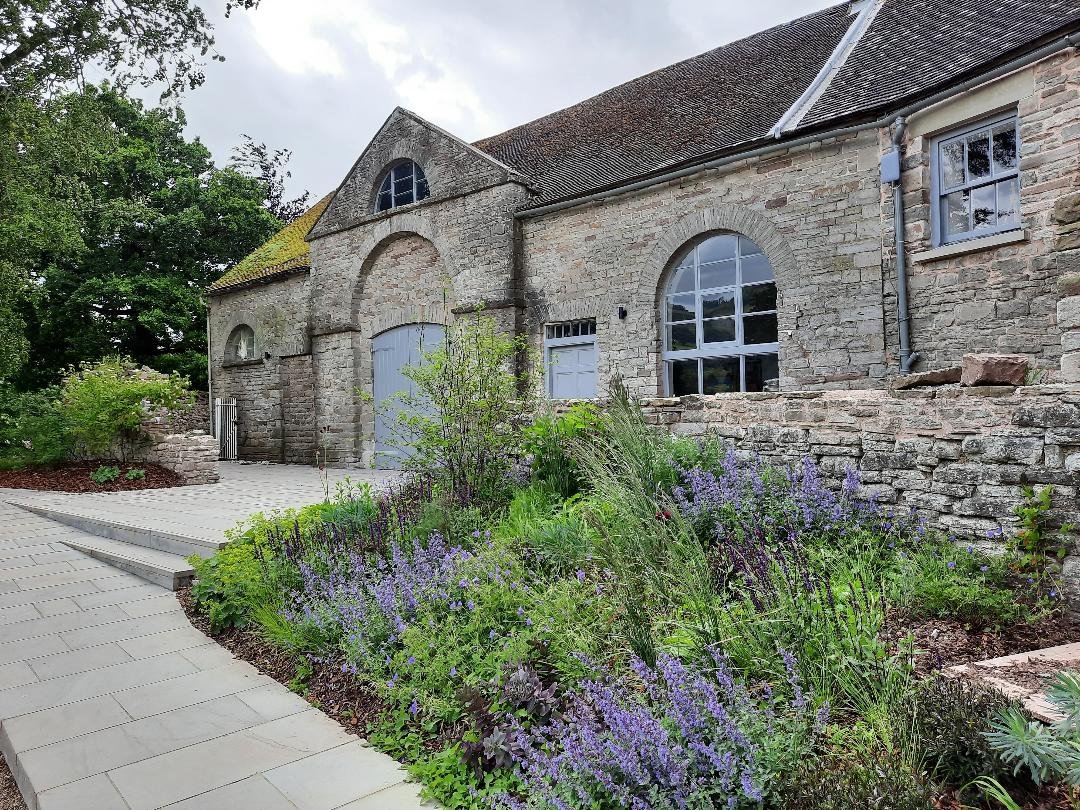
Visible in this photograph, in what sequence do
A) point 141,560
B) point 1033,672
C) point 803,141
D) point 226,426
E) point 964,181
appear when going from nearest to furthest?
point 1033,672
point 141,560
point 964,181
point 803,141
point 226,426

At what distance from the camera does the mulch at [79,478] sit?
10984 mm

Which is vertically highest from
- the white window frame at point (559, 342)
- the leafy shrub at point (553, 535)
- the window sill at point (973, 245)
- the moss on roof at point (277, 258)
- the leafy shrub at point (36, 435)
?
the moss on roof at point (277, 258)

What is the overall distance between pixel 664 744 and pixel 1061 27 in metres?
8.05

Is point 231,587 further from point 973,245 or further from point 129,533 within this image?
point 973,245

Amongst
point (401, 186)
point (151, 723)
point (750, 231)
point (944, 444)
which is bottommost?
Result: point (151, 723)

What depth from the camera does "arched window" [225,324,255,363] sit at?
1728 cm

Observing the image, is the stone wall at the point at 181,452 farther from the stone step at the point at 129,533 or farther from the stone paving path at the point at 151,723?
the stone paving path at the point at 151,723

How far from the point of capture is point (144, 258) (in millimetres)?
22312

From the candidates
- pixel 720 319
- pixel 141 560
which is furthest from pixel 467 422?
pixel 720 319

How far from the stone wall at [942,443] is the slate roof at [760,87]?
5.29m

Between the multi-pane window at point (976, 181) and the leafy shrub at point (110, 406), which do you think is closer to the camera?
the multi-pane window at point (976, 181)

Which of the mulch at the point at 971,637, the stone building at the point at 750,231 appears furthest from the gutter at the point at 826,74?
the mulch at the point at 971,637

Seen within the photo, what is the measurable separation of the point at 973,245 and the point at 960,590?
5.96 metres

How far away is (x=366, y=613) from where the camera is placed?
147 inches
